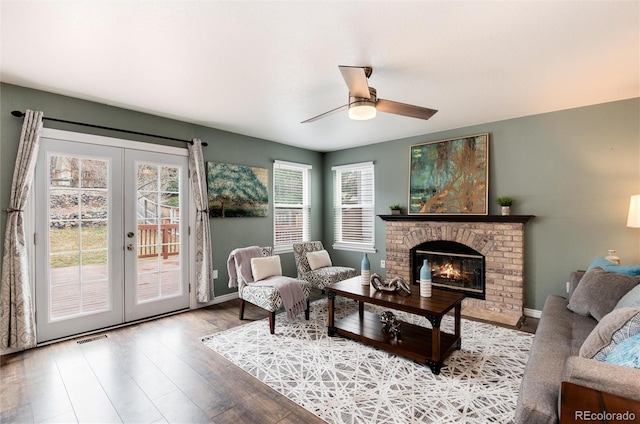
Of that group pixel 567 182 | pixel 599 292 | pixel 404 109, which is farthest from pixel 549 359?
pixel 567 182

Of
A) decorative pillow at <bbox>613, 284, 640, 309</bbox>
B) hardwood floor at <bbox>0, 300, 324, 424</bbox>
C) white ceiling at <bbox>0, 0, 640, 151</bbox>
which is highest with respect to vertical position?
white ceiling at <bbox>0, 0, 640, 151</bbox>

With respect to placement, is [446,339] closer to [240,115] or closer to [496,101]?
[496,101]

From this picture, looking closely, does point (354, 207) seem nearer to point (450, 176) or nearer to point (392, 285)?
point (450, 176)

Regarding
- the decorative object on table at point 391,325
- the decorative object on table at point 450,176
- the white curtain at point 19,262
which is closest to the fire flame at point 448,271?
the decorative object on table at point 450,176

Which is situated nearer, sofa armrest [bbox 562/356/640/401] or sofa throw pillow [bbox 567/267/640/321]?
sofa armrest [bbox 562/356/640/401]

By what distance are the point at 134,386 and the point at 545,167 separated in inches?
195

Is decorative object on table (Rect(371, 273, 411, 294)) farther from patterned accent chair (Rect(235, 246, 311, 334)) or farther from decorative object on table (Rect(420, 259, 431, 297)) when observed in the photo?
patterned accent chair (Rect(235, 246, 311, 334))

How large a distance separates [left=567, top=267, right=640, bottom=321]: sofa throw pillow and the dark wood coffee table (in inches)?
36.5

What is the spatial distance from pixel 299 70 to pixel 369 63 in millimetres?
607

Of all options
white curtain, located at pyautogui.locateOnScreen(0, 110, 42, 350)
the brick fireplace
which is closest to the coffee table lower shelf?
the brick fireplace

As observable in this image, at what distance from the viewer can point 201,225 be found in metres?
4.25

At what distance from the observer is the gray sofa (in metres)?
1.28

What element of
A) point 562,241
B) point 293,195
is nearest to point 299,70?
point 293,195

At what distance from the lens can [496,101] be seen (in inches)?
134
